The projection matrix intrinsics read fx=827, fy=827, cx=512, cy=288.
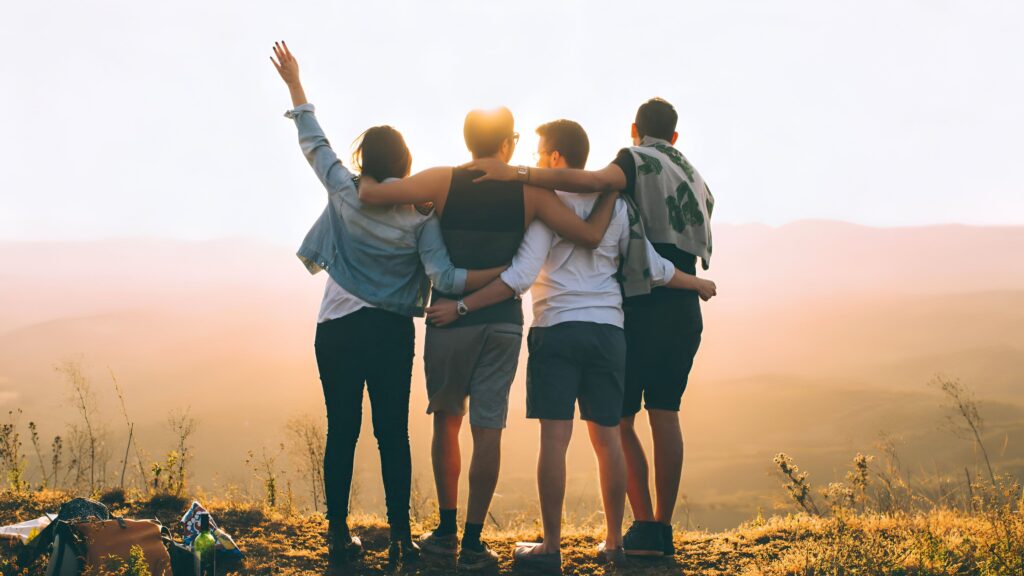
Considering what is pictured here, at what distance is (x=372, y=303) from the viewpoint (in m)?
4.10

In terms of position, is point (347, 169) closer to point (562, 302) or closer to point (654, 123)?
point (562, 302)

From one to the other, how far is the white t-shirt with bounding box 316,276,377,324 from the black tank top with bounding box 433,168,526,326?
42 cm

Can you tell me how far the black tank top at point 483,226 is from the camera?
4.14 meters

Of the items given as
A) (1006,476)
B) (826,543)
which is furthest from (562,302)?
(1006,476)

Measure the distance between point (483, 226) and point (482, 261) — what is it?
177 mm

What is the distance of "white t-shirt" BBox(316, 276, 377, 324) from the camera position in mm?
4098

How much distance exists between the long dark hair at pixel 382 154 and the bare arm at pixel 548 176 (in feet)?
1.12

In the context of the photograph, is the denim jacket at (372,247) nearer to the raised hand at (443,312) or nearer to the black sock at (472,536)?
the raised hand at (443,312)

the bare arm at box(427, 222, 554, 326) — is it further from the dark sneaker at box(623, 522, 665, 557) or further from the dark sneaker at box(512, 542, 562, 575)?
the dark sneaker at box(623, 522, 665, 557)

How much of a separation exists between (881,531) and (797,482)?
0.71 meters

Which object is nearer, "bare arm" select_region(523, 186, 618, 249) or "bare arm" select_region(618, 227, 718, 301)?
"bare arm" select_region(523, 186, 618, 249)

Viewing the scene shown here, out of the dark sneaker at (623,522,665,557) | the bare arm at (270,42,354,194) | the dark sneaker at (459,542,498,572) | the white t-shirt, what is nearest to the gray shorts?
the white t-shirt

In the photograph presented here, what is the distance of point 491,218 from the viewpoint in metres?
4.17

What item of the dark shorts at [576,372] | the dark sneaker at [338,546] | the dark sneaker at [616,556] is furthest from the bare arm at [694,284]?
the dark sneaker at [338,546]
